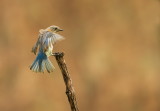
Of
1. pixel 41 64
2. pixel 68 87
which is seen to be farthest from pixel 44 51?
pixel 68 87

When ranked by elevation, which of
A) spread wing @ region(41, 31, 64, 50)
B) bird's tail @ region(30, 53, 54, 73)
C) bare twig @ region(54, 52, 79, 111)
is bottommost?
bare twig @ region(54, 52, 79, 111)

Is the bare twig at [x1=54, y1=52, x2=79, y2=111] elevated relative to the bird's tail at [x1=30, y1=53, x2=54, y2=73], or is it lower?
lower

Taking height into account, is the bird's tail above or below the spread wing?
below

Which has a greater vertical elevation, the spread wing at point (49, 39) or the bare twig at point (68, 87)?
the spread wing at point (49, 39)

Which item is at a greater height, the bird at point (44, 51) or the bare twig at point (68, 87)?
the bird at point (44, 51)

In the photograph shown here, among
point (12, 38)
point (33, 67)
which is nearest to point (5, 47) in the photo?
→ point (12, 38)

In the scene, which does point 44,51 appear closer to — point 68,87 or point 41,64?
point 41,64

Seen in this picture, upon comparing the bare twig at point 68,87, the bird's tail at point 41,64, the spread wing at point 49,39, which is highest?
the spread wing at point 49,39

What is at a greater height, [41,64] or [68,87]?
[41,64]

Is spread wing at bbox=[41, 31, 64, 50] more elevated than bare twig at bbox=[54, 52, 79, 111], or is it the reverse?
spread wing at bbox=[41, 31, 64, 50]

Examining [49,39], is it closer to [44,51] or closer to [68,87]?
[44,51]

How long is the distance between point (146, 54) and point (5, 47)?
101 centimetres

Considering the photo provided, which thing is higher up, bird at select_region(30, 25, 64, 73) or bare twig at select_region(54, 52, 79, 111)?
bird at select_region(30, 25, 64, 73)

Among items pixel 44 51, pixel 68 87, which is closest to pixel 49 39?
pixel 44 51
